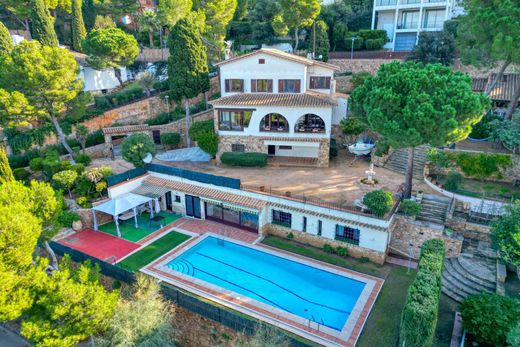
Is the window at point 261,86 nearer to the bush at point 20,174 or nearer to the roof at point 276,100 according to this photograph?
the roof at point 276,100

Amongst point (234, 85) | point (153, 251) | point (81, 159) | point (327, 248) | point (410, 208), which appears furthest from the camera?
point (234, 85)

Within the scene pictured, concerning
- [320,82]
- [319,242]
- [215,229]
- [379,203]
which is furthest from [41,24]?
[379,203]

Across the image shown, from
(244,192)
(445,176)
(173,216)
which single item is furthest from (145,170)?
(445,176)

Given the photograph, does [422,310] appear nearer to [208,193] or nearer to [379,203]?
[379,203]

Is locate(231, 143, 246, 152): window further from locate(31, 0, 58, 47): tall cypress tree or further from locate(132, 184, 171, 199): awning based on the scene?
locate(31, 0, 58, 47): tall cypress tree

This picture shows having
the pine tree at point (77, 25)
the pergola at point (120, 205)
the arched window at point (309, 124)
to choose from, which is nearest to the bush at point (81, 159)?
the pergola at point (120, 205)

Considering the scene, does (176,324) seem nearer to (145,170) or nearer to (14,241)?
(14,241)
